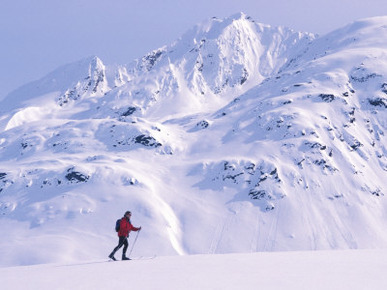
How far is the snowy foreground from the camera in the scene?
1138 centimetres

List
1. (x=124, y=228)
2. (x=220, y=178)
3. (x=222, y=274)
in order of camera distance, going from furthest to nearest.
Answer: (x=220, y=178) < (x=124, y=228) < (x=222, y=274)

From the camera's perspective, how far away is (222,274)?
12.7 meters

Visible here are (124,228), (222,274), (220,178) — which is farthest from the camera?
(220,178)

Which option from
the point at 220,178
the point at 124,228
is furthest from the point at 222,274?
the point at 220,178

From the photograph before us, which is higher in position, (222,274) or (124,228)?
(222,274)

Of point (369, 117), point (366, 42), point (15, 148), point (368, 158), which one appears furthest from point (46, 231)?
point (366, 42)

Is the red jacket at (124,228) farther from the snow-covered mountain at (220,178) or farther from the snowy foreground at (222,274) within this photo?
the snow-covered mountain at (220,178)

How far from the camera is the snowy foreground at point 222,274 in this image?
11.4 m

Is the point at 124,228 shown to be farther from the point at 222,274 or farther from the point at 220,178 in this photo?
the point at 220,178

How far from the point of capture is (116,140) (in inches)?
5290

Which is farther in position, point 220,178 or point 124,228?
point 220,178

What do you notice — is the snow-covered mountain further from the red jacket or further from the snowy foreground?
the snowy foreground

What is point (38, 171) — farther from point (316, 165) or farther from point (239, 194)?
point (316, 165)

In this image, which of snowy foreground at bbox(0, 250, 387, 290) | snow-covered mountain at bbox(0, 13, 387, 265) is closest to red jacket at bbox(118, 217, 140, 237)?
snowy foreground at bbox(0, 250, 387, 290)
